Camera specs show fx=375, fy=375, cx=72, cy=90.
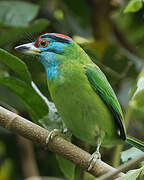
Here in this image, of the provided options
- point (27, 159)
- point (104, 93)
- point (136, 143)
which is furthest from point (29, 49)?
point (27, 159)

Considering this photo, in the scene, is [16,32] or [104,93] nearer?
[104,93]

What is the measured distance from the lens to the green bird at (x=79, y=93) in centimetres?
230

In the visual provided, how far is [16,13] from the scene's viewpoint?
10.4 feet

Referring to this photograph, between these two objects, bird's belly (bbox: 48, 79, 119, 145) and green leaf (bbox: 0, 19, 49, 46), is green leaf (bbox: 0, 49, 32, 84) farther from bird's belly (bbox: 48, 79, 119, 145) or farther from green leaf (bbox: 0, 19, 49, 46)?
green leaf (bbox: 0, 19, 49, 46)

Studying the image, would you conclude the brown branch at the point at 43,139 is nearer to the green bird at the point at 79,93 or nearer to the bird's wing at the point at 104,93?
the green bird at the point at 79,93

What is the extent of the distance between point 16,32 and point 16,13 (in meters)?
0.24

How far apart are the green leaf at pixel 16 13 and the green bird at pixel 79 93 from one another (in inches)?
25.5

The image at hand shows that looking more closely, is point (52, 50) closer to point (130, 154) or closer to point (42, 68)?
point (42, 68)

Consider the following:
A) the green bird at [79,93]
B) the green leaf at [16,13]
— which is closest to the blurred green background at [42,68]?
the green leaf at [16,13]

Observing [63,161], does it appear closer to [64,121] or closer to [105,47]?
[64,121]

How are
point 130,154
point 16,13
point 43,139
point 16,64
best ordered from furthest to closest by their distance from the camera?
point 16,13 < point 16,64 < point 130,154 < point 43,139

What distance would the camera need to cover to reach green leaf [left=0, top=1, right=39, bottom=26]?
3.08m

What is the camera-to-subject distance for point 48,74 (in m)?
2.43

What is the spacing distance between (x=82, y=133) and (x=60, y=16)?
1.66m
